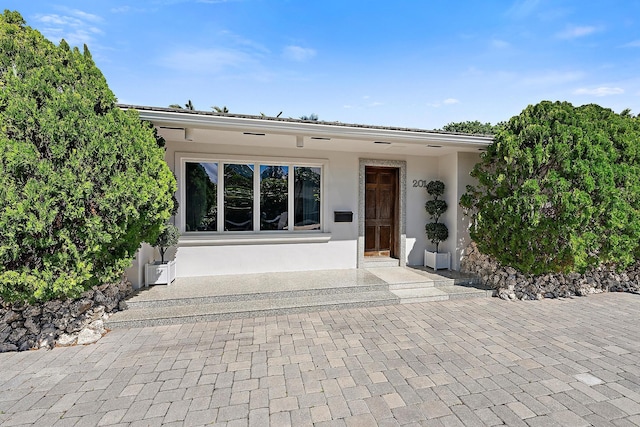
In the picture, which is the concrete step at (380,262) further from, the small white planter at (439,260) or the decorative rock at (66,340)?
the decorative rock at (66,340)

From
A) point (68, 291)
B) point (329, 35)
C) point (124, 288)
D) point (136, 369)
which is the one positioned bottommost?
point (136, 369)

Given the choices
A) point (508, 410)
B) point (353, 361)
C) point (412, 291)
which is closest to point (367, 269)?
point (412, 291)

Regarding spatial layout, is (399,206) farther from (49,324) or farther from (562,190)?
(49,324)

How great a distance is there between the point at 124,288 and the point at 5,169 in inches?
Answer: 103

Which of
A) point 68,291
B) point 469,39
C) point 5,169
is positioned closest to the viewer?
point 5,169

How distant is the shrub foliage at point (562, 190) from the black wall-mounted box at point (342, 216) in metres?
2.88

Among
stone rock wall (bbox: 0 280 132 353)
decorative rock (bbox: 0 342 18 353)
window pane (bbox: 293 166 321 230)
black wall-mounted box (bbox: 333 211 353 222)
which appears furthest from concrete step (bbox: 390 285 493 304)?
decorative rock (bbox: 0 342 18 353)

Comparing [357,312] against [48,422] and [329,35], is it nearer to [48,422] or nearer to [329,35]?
[48,422]

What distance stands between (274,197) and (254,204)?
502 millimetres

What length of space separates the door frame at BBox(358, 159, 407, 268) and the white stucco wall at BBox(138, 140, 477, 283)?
10cm

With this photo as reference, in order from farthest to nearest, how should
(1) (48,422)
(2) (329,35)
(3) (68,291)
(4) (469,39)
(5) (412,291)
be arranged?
1. (2) (329,35)
2. (4) (469,39)
3. (5) (412,291)
4. (3) (68,291)
5. (1) (48,422)

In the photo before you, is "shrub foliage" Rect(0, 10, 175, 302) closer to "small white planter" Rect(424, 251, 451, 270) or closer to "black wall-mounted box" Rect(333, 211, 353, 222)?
"black wall-mounted box" Rect(333, 211, 353, 222)

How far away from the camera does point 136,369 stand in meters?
3.30

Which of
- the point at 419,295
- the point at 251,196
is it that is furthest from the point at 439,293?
the point at 251,196
